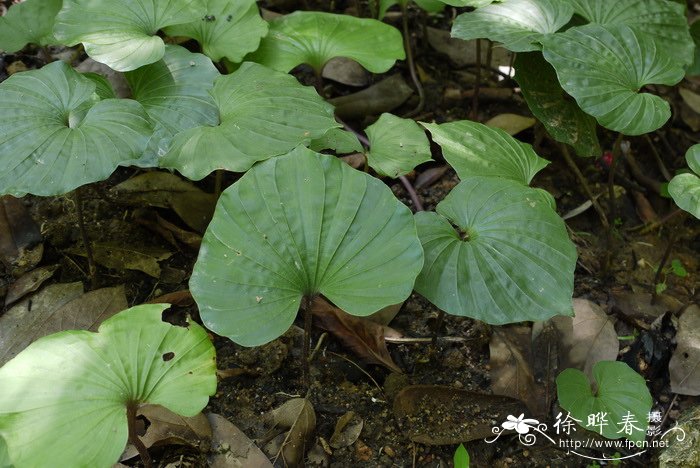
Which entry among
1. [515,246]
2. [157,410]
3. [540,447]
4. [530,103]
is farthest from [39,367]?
[530,103]

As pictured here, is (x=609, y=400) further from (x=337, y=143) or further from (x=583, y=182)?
(x=337, y=143)

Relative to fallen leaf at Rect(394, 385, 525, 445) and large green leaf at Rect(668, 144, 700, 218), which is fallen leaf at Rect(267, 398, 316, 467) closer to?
fallen leaf at Rect(394, 385, 525, 445)

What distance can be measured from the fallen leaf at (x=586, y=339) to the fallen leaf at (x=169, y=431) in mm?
1027

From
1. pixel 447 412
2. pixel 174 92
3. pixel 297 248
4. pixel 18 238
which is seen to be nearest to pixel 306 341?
pixel 297 248

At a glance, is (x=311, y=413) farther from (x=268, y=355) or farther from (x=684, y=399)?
(x=684, y=399)

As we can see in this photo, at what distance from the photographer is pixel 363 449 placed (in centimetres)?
177

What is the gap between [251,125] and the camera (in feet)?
5.95

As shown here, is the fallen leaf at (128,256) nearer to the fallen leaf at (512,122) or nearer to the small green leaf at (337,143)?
the small green leaf at (337,143)

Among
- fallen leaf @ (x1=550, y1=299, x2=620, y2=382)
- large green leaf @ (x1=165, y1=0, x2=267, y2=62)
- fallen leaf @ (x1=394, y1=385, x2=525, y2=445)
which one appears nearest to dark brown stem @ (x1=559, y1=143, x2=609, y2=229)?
fallen leaf @ (x1=550, y1=299, x2=620, y2=382)

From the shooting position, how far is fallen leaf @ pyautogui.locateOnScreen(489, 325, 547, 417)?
1915mm

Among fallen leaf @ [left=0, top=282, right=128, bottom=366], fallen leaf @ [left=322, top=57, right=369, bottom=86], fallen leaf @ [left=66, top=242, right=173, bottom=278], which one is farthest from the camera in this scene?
fallen leaf @ [left=322, top=57, right=369, bottom=86]

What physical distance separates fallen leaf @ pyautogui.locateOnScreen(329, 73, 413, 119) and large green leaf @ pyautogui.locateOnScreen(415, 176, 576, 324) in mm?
903

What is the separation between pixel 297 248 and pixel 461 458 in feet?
2.21

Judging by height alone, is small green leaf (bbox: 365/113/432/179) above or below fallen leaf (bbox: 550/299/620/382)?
above
